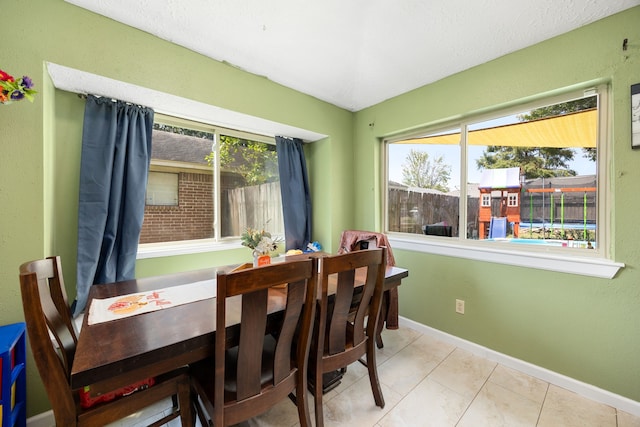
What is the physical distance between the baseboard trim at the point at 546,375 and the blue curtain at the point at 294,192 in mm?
1632

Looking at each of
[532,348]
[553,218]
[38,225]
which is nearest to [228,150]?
[38,225]

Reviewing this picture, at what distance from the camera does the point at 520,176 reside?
6.49ft

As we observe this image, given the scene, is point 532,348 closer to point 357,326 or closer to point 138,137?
point 357,326

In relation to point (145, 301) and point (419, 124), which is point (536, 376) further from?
point (145, 301)

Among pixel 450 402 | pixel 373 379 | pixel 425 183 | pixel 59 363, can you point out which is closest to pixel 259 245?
pixel 59 363

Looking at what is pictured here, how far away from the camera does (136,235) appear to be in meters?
1.90

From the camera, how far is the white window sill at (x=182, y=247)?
6.76 ft

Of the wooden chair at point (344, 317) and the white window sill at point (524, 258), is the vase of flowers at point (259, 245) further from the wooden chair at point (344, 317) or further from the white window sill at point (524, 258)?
the white window sill at point (524, 258)

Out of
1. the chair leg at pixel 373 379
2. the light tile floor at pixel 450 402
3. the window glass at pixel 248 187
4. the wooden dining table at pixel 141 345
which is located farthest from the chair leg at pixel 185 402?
the window glass at pixel 248 187

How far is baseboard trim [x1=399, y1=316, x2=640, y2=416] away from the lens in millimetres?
1511

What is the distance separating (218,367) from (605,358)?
7.63ft

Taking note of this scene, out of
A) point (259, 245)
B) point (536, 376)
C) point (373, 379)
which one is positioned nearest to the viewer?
point (373, 379)

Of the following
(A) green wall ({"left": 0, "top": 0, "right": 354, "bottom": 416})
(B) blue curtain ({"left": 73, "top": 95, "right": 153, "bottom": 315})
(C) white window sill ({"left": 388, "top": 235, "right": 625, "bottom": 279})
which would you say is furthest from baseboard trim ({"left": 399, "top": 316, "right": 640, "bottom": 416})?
(B) blue curtain ({"left": 73, "top": 95, "right": 153, "bottom": 315})

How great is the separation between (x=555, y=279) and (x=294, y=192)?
2.39 meters
